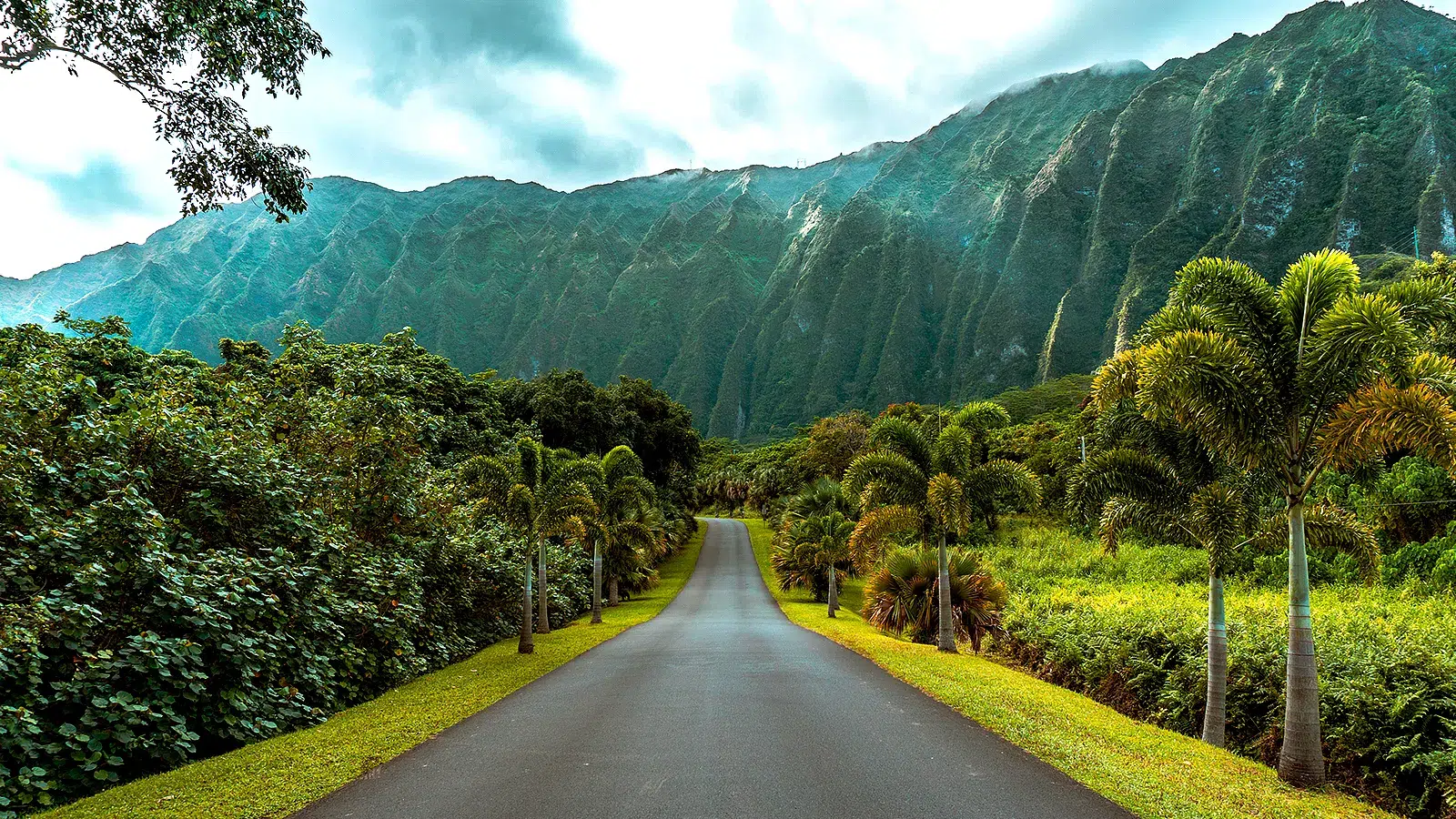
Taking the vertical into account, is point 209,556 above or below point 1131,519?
below

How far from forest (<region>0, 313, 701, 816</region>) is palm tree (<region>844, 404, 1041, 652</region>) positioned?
9.07 metres

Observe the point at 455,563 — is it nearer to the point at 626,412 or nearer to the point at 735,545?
the point at 626,412

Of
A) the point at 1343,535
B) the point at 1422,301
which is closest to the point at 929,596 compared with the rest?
the point at 1343,535

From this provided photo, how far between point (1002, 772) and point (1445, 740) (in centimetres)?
531

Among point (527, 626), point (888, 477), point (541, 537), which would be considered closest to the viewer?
point (527, 626)

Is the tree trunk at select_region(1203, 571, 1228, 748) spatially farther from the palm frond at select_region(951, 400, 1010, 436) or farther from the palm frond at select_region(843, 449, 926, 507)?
the palm frond at select_region(951, 400, 1010, 436)

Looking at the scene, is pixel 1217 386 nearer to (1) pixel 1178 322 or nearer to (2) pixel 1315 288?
(1) pixel 1178 322

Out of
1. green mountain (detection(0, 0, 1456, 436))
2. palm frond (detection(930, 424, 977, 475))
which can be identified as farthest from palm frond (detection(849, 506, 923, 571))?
green mountain (detection(0, 0, 1456, 436))

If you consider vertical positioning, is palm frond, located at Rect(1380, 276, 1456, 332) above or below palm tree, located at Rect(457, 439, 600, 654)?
above

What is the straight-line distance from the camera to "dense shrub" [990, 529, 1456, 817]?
916cm

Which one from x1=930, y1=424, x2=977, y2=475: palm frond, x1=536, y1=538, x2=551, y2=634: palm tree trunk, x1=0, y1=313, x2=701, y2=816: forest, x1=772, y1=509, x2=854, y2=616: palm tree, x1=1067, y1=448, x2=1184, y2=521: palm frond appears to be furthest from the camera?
x1=772, y1=509, x2=854, y2=616: palm tree

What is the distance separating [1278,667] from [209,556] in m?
15.7

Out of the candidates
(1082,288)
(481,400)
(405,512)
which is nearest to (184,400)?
(405,512)

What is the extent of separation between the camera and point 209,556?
30.5 feet
